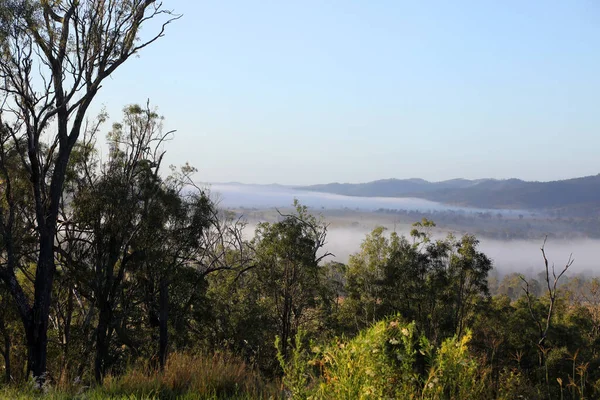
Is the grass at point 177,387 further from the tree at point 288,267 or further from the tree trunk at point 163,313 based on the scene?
the tree at point 288,267

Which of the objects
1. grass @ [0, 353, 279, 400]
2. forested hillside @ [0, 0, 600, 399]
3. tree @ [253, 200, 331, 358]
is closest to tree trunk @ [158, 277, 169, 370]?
forested hillside @ [0, 0, 600, 399]

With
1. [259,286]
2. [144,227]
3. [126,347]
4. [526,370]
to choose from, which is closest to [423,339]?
[144,227]

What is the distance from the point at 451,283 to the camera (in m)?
29.1

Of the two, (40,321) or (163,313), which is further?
(163,313)

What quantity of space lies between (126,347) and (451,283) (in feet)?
57.7

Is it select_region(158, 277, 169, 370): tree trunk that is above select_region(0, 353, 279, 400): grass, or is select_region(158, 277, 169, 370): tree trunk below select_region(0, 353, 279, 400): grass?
below

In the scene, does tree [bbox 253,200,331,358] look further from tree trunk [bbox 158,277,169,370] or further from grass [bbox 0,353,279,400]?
grass [bbox 0,353,279,400]

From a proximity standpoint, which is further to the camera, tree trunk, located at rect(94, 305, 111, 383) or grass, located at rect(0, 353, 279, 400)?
tree trunk, located at rect(94, 305, 111, 383)

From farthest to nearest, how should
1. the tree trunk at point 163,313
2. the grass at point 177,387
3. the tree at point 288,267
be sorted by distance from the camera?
the tree at point 288,267
the tree trunk at point 163,313
the grass at point 177,387

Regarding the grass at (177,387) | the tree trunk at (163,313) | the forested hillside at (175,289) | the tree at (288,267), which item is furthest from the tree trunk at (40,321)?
the tree at (288,267)

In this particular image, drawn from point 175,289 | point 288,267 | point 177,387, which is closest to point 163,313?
point 175,289

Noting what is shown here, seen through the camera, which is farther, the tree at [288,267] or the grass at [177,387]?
the tree at [288,267]

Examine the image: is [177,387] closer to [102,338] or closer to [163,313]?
[163,313]

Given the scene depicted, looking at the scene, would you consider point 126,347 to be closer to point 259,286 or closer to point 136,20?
point 259,286
